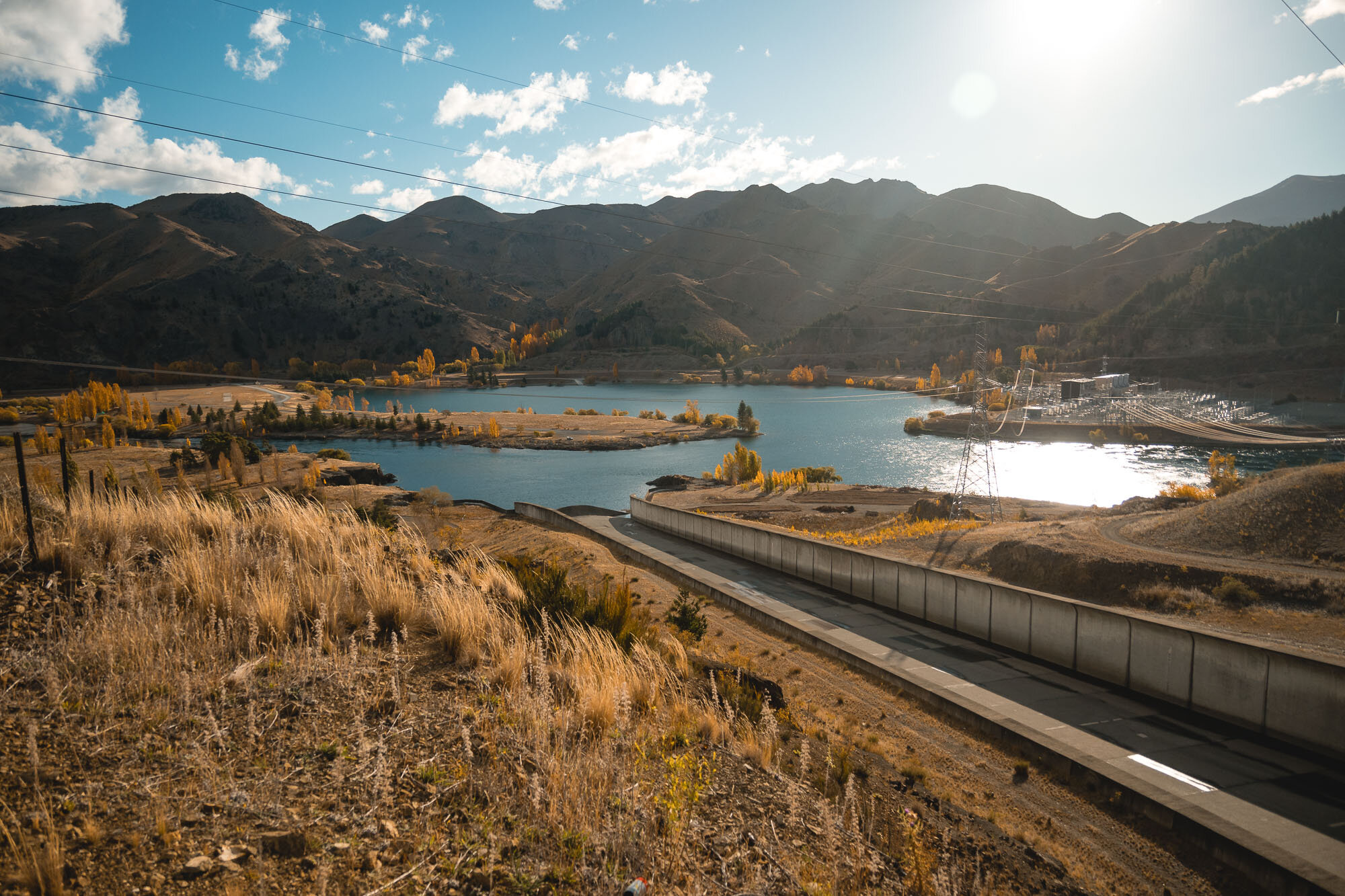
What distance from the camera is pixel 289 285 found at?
179 meters

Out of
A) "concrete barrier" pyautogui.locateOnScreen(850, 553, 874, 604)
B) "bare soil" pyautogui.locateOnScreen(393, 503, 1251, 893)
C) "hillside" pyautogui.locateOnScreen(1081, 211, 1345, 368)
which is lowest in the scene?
"concrete barrier" pyautogui.locateOnScreen(850, 553, 874, 604)

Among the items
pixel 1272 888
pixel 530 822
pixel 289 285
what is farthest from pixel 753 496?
pixel 289 285

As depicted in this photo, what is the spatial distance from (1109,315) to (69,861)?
159352 mm

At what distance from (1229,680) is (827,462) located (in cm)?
6782

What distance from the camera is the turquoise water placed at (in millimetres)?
65062

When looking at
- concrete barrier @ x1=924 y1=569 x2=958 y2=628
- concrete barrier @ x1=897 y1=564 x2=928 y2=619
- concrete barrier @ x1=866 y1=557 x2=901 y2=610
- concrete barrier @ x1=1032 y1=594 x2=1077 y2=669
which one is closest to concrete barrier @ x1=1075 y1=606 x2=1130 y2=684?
concrete barrier @ x1=1032 y1=594 x2=1077 y2=669

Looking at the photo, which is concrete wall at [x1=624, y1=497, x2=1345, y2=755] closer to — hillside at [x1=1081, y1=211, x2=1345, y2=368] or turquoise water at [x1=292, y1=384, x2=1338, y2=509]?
turquoise water at [x1=292, y1=384, x2=1338, y2=509]

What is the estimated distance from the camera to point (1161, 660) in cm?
1145

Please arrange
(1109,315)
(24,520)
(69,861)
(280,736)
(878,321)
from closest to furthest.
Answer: (69,861) → (280,736) → (24,520) → (1109,315) → (878,321)

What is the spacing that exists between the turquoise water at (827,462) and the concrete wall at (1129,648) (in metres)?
43.5

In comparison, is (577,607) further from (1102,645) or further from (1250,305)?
(1250,305)

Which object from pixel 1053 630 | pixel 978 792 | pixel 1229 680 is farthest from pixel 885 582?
pixel 978 792

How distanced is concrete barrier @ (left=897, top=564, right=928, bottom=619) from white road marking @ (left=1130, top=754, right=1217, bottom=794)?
7.06 meters

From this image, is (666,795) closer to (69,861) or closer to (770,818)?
(770,818)
